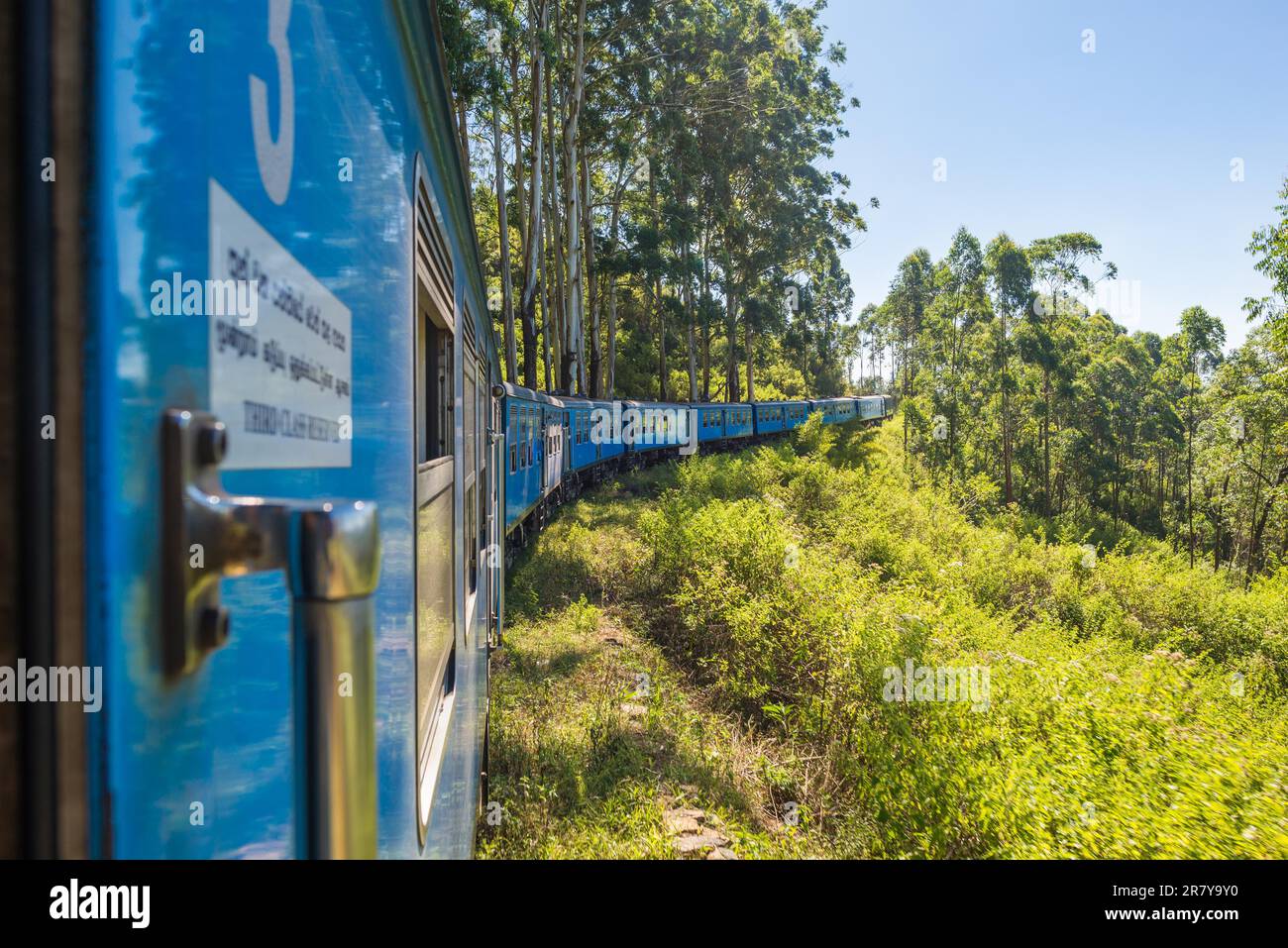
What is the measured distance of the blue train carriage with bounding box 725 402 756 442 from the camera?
28.7 m

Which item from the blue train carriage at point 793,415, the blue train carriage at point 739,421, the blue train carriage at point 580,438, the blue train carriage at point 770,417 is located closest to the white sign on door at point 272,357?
the blue train carriage at point 580,438

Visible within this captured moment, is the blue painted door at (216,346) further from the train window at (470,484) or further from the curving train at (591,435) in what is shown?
the curving train at (591,435)

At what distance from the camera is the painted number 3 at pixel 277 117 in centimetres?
65

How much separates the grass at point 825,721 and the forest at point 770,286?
922cm

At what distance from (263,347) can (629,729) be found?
5.74 m

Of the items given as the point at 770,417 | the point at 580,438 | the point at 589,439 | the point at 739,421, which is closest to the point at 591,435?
the point at 589,439

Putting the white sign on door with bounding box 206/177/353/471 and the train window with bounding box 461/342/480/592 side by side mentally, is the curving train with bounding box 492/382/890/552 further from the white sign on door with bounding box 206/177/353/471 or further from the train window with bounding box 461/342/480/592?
the white sign on door with bounding box 206/177/353/471

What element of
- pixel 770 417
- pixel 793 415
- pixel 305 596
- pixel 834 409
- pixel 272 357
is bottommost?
pixel 305 596

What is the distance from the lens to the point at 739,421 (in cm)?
3006

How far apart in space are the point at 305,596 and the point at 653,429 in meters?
21.1

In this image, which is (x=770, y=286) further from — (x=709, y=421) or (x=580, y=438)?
(x=580, y=438)
